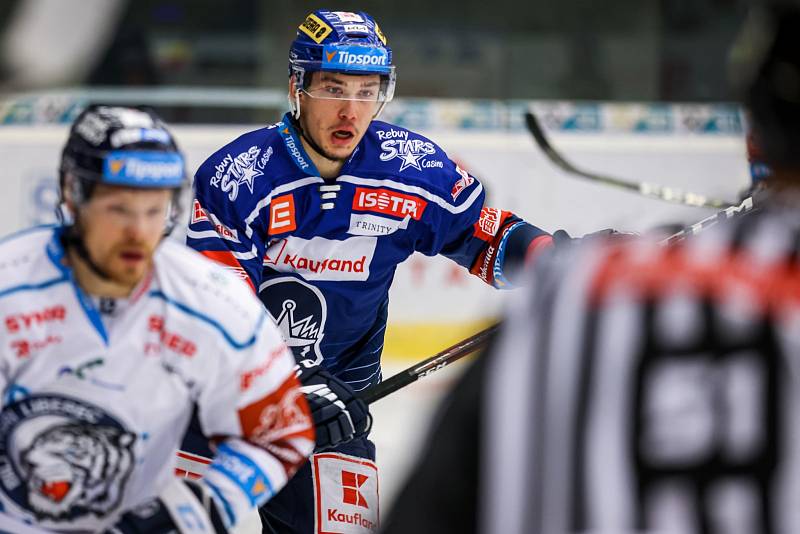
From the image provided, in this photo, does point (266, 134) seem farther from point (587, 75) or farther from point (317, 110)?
point (587, 75)

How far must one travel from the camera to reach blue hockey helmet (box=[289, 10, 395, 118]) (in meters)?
2.77

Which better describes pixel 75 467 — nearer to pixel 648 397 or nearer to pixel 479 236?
pixel 648 397

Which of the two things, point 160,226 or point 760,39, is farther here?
point 160,226

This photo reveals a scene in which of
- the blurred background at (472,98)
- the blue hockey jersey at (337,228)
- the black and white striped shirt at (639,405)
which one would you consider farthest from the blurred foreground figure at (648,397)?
the blurred background at (472,98)

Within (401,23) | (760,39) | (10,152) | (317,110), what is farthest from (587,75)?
(760,39)

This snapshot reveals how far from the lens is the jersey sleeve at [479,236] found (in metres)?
2.79

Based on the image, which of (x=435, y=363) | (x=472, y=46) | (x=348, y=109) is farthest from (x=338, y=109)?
(x=472, y=46)

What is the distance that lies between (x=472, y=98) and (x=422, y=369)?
3.06m

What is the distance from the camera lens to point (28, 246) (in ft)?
5.87

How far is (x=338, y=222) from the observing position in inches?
106

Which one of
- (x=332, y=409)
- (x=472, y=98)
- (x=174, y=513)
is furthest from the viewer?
(x=472, y=98)

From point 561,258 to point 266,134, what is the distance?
187 cm

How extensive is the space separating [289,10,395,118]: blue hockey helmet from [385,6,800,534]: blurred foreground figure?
1901 mm

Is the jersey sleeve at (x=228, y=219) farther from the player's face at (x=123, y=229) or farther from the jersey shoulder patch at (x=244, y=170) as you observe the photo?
the player's face at (x=123, y=229)
